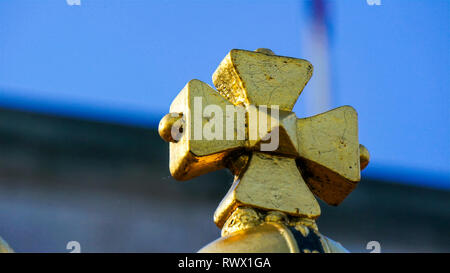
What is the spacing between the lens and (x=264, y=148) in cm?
189

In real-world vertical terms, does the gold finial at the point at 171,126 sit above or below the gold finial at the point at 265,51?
below

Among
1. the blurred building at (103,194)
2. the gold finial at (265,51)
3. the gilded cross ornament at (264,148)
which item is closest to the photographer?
the gilded cross ornament at (264,148)

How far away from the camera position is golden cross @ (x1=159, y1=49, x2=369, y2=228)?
1865 millimetres

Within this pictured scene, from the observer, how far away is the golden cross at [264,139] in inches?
73.4

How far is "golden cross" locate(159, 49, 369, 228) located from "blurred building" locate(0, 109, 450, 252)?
3.95m

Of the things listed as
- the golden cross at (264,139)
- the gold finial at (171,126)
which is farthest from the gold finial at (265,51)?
the gold finial at (171,126)

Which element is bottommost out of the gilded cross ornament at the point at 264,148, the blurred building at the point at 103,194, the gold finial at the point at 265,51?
the gilded cross ornament at the point at 264,148

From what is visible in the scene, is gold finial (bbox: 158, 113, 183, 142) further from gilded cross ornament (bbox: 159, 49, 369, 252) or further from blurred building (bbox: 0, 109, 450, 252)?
blurred building (bbox: 0, 109, 450, 252)

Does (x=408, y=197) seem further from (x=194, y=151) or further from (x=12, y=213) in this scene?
(x=194, y=151)

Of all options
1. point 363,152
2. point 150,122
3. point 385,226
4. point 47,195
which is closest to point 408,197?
point 385,226

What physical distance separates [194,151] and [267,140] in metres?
0.12

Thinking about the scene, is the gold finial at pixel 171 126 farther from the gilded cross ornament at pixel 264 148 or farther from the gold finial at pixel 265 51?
the gold finial at pixel 265 51

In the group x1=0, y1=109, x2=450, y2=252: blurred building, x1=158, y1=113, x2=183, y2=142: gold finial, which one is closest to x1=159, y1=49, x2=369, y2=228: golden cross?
x1=158, y1=113, x2=183, y2=142: gold finial

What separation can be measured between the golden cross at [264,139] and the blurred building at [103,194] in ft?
13.0
